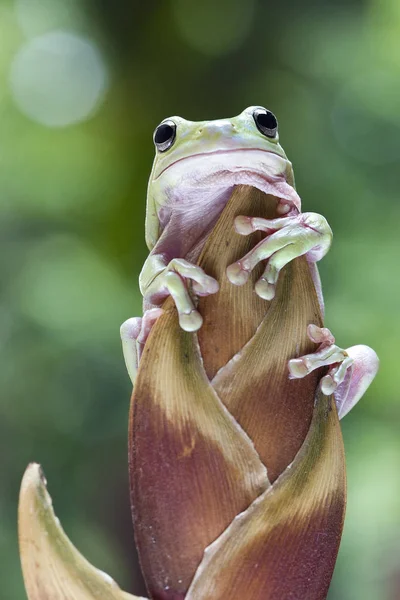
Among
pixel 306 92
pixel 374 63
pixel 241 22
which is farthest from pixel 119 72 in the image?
pixel 374 63

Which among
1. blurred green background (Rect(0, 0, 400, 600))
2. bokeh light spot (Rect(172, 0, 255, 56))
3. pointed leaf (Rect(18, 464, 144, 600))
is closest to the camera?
pointed leaf (Rect(18, 464, 144, 600))

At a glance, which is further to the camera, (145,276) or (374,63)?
(374,63)

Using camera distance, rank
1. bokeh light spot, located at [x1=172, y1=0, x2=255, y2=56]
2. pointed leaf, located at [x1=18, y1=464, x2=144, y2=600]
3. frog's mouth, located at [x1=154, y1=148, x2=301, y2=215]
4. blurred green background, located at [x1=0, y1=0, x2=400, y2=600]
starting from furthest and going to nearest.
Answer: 1. bokeh light spot, located at [x1=172, y1=0, x2=255, y2=56]
2. blurred green background, located at [x1=0, y1=0, x2=400, y2=600]
3. frog's mouth, located at [x1=154, y1=148, x2=301, y2=215]
4. pointed leaf, located at [x1=18, y1=464, x2=144, y2=600]

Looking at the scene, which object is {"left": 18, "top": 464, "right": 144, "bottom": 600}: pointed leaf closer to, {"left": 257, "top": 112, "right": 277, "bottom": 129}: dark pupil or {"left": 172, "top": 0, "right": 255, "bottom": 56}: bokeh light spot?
{"left": 257, "top": 112, "right": 277, "bottom": 129}: dark pupil

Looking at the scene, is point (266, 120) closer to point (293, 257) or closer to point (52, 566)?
point (293, 257)

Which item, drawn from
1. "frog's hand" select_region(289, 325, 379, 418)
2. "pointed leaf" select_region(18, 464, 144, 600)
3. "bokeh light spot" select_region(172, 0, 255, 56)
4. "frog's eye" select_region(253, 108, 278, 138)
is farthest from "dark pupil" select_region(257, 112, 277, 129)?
"bokeh light spot" select_region(172, 0, 255, 56)

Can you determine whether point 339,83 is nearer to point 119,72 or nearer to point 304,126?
point 304,126
